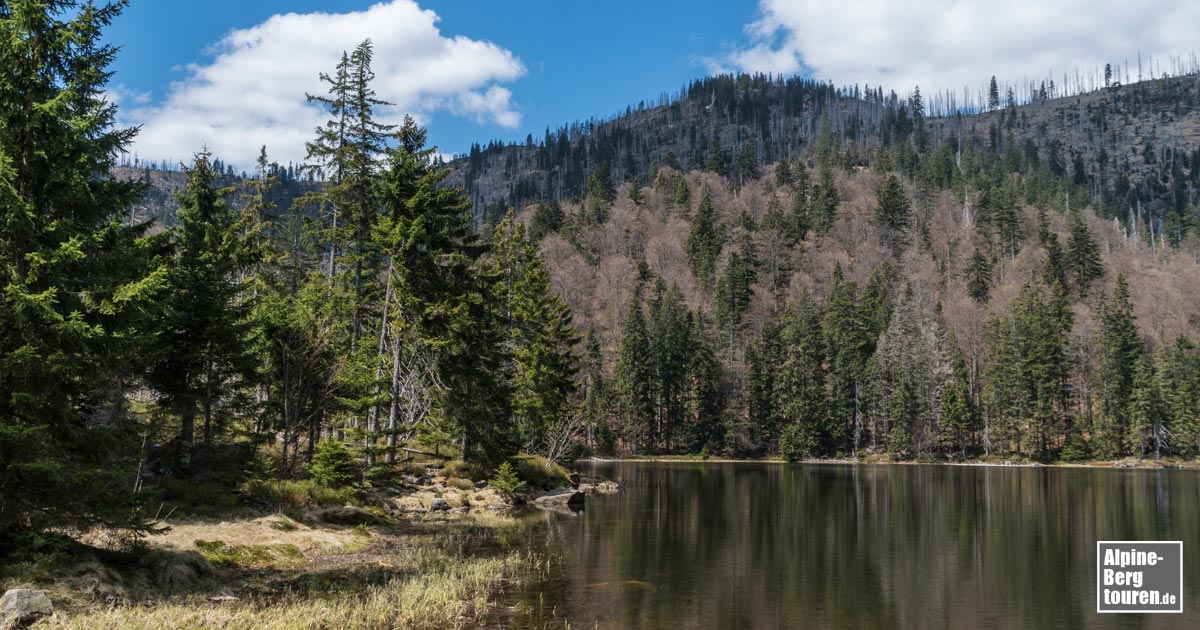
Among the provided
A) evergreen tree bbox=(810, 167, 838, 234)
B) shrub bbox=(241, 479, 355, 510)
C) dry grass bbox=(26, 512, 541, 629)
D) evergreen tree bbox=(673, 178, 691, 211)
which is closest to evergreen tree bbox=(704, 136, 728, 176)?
evergreen tree bbox=(673, 178, 691, 211)

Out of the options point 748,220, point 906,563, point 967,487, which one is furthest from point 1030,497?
point 748,220

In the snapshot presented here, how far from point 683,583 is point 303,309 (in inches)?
854

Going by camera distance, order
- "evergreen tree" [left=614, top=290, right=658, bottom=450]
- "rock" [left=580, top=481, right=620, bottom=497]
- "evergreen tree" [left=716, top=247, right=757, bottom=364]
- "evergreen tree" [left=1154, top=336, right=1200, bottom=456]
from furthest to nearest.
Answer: "evergreen tree" [left=716, top=247, right=757, bottom=364] → "evergreen tree" [left=614, top=290, right=658, bottom=450] → "evergreen tree" [left=1154, top=336, right=1200, bottom=456] → "rock" [left=580, top=481, right=620, bottom=497]

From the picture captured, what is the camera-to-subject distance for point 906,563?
82.1ft

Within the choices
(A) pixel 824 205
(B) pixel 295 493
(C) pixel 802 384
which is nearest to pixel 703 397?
(C) pixel 802 384

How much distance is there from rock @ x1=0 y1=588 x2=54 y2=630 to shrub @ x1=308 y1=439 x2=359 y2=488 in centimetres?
1576

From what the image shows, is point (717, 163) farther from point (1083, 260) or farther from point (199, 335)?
point (199, 335)

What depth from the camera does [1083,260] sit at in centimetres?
12512

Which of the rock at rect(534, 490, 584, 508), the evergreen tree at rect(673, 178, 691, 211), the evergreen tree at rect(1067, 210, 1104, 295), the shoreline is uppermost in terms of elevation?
the evergreen tree at rect(673, 178, 691, 211)

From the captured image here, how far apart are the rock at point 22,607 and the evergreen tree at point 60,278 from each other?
213 centimetres

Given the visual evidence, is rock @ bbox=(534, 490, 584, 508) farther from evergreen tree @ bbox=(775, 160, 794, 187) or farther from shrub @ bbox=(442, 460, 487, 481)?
evergreen tree @ bbox=(775, 160, 794, 187)

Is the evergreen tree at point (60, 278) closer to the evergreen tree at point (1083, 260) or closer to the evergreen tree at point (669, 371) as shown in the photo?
the evergreen tree at point (669, 371)

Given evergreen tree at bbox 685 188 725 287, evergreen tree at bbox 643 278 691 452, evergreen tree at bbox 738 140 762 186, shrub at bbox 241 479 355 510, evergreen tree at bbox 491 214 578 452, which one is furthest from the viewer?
evergreen tree at bbox 738 140 762 186

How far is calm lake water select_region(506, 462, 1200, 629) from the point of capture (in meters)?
17.8
